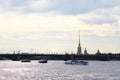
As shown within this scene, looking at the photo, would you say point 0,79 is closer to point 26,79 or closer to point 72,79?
point 26,79

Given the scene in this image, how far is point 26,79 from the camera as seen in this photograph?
126 meters

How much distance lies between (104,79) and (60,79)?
10.6 metres

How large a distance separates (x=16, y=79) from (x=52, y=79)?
883 cm

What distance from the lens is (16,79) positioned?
125688 millimetres

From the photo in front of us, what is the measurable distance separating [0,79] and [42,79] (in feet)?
33.5

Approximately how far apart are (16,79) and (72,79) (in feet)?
44.9

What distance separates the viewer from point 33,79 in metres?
126

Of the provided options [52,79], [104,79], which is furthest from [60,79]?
[104,79]

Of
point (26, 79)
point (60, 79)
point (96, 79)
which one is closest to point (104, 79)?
point (96, 79)

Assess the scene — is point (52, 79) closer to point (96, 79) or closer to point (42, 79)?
point (42, 79)

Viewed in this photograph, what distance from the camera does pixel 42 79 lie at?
125688 mm

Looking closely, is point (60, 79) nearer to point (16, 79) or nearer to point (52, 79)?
point (52, 79)

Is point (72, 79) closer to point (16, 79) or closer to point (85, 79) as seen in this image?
point (85, 79)

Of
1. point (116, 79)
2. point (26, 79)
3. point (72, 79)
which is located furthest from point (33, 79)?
point (116, 79)
